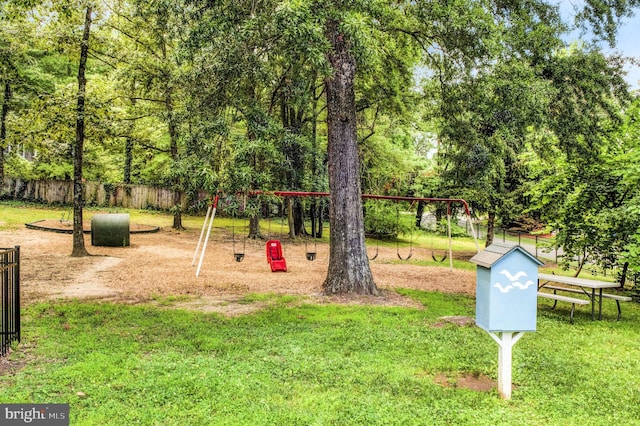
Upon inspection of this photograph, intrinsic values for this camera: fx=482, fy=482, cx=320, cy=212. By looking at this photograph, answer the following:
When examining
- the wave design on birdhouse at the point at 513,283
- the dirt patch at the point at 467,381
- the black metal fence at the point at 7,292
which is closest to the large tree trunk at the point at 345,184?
the dirt patch at the point at 467,381

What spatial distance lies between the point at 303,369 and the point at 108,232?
11.7 m

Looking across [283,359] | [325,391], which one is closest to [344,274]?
[283,359]

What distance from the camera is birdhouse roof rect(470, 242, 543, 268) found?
14.0 feet

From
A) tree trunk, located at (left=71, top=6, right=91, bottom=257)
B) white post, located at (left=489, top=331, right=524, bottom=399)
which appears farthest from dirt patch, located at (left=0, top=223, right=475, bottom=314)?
white post, located at (left=489, top=331, right=524, bottom=399)

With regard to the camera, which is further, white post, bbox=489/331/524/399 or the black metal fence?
the black metal fence

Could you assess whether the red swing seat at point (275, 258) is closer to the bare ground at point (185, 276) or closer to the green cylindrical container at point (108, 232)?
the bare ground at point (185, 276)

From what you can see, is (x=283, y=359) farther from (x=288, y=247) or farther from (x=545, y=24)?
(x=288, y=247)

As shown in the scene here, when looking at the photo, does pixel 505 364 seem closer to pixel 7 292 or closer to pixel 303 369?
pixel 303 369

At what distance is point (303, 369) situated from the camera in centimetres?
496

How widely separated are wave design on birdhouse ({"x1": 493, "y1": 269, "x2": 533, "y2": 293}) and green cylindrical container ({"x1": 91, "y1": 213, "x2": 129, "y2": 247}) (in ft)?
42.6

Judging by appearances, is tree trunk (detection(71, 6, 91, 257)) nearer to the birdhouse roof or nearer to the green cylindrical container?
the green cylindrical container

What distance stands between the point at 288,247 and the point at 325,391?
13.3 metres

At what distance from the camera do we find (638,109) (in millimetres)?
8875

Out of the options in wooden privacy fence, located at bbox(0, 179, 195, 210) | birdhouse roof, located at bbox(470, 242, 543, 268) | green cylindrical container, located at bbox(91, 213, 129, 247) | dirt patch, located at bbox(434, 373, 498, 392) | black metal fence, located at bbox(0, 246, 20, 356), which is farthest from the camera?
wooden privacy fence, located at bbox(0, 179, 195, 210)
